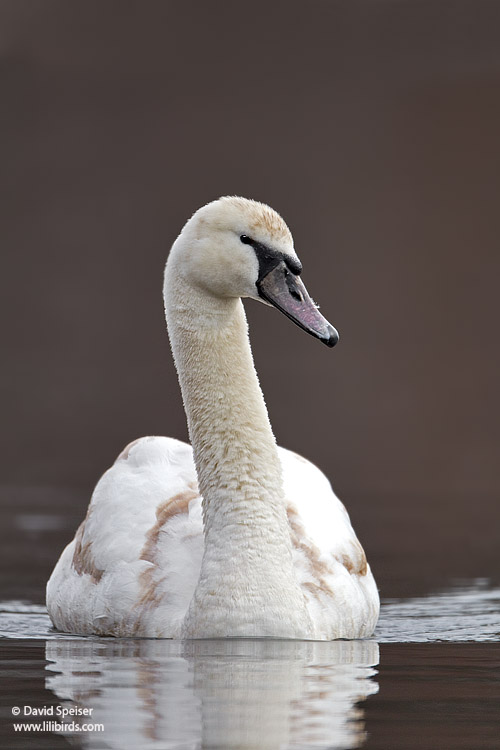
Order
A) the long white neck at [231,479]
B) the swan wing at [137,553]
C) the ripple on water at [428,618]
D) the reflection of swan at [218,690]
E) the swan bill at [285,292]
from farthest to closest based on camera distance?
the ripple on water at [428,618] < the swan wing at [137,553] < the swan bill at [285,292] < the long white neck at [231,479] < the reflection of swan at [218,690]

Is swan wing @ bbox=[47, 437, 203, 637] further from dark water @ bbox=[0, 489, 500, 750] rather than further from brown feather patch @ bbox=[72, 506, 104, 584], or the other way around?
dark water @ bbox=[0, 489, 500, 750]

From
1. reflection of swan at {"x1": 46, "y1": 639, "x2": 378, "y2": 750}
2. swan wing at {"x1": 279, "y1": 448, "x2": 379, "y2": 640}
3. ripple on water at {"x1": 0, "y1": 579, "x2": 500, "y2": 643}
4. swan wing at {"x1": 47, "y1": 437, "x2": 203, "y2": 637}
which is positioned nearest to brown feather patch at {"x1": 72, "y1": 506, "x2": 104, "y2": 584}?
swan wing at {"x1": 47, "y1": 437, "x2": 203, "y2": 637}

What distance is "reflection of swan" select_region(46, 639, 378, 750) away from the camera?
5.36 meters

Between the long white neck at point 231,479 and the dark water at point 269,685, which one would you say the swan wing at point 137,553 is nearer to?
the dark water at point 269,685

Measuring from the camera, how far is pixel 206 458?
755 centimetres

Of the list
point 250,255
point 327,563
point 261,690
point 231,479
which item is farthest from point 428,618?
point 261,690

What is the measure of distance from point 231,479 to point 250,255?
0.92 meters

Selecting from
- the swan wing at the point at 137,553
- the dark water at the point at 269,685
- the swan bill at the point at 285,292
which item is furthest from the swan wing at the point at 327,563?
the swan bill at the point at 285,292

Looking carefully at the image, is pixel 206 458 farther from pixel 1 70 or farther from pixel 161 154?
pixel 1 70

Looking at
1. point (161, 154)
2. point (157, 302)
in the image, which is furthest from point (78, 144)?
point (157, 302)

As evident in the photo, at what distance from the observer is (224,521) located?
7.33m

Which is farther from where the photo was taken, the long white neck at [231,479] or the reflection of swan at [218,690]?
the long white neck at [231,479]

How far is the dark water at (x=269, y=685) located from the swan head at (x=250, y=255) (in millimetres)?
1397

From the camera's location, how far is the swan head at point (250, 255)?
7316 mm
